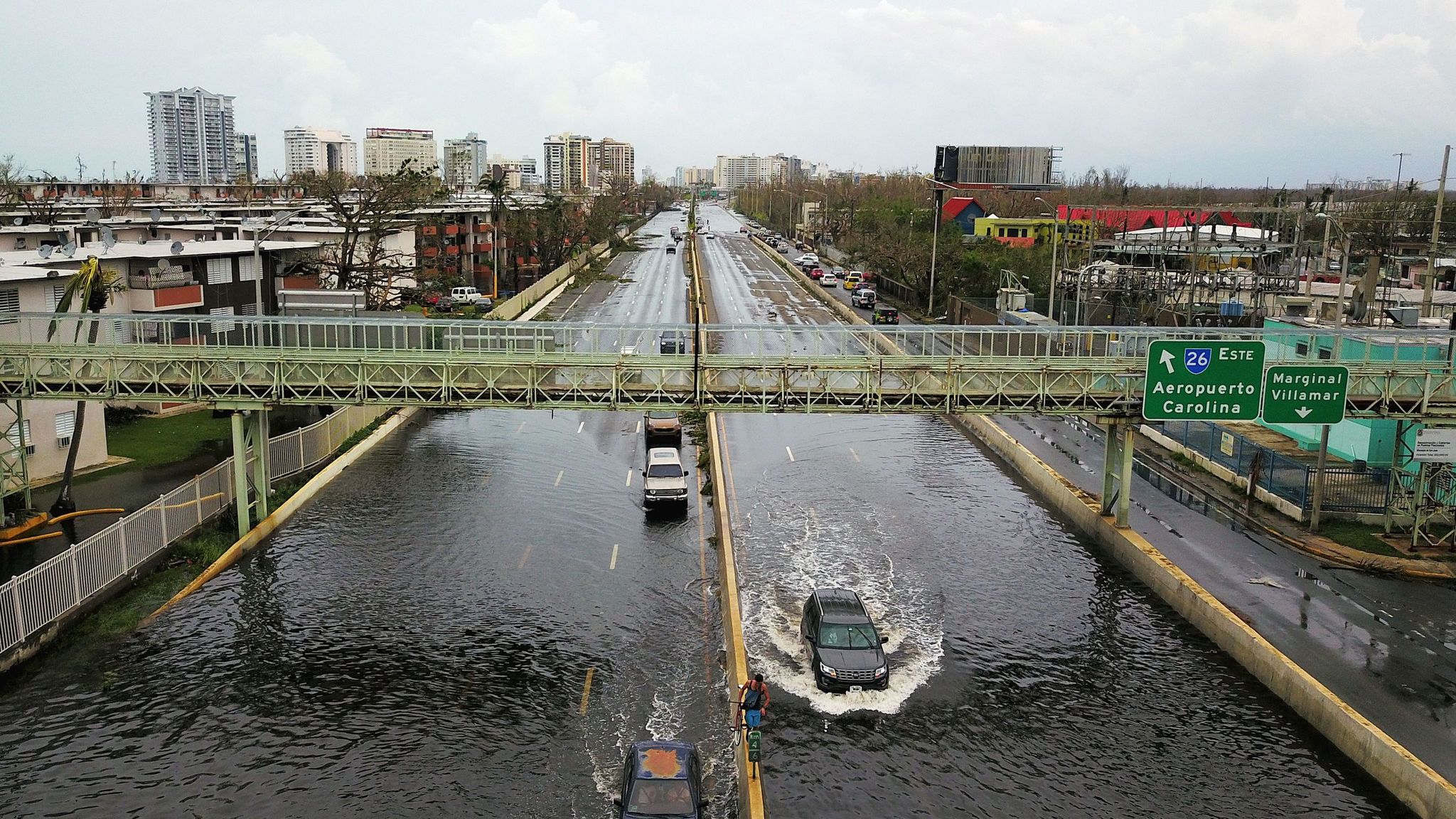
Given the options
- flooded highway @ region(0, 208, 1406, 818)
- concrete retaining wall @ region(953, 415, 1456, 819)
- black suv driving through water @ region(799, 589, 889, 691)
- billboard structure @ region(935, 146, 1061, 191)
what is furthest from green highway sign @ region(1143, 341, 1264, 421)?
billboard structure @ region(935, 146, 1061, 191)

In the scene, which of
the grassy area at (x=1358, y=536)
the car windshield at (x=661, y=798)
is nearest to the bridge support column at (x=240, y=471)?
the car windshield at (x=661, y=798)

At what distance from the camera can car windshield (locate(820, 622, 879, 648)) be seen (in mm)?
25562

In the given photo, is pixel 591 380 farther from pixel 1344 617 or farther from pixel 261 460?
pixel 1344 617

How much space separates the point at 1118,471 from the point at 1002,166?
16624 cm

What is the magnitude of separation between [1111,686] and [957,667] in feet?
11.9

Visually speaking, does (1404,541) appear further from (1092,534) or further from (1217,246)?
(1217,246)

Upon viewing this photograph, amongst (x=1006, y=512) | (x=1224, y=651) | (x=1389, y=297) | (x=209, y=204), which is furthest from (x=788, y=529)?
(x=209, y=204)

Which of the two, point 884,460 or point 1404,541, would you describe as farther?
point 884,460

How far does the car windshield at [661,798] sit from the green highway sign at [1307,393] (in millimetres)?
21541

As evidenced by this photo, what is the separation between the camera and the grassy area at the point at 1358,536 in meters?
32.8

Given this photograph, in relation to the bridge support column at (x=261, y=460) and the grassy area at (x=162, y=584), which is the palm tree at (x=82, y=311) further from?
the bridge support column at (x=261, y=460)

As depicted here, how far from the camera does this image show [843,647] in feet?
83.8

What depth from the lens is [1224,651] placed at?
90.6 feet

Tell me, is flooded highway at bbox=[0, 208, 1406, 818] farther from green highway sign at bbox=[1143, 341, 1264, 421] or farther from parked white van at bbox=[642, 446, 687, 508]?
green highway sign at bbox=[1143, 341, 1264, 421]
